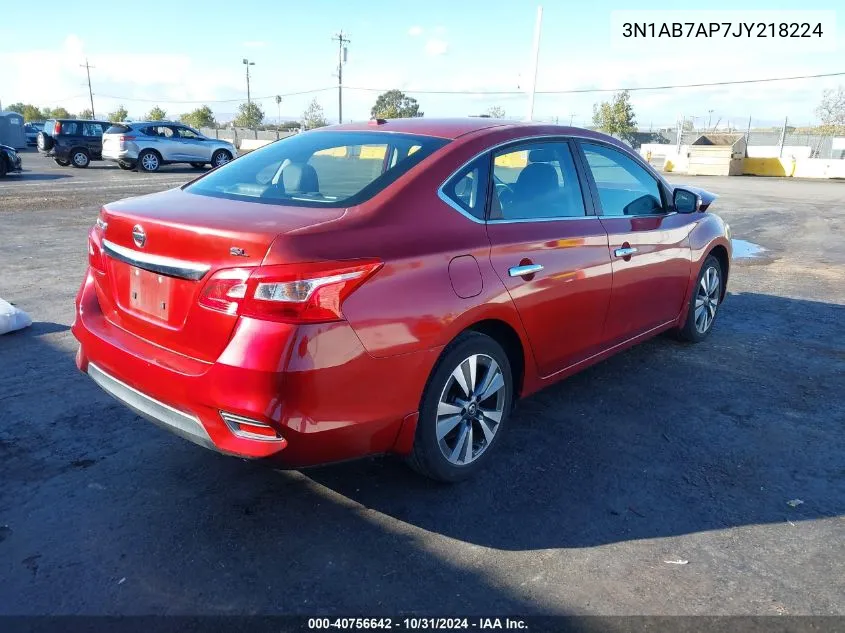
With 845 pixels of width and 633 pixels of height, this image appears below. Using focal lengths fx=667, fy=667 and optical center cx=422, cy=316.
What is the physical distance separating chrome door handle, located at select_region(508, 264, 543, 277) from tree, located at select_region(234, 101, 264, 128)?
77.4 meters

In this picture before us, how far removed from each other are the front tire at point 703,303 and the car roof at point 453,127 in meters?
1.83

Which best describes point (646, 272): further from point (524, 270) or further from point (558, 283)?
point (524, 270)

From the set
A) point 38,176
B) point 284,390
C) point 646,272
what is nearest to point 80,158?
point 38,176

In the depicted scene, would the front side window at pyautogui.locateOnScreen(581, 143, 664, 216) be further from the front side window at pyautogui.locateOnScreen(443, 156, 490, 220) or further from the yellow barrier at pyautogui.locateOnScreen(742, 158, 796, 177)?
the yellow barrier at pyautogui.locateOnScreen(742, 158, 796, 177)

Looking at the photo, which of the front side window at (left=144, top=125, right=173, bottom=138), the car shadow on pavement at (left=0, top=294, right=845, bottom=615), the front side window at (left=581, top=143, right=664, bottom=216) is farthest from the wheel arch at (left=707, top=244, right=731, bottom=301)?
the front side window at (left=144, top=125, right=173, bottom=138)

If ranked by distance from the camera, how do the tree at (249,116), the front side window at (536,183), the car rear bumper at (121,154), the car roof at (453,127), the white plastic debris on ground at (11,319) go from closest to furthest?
the front side window at (536,183) → the car roof at (453,127) → the white plastic debris on ground at (11,319) → the car rear bumper at (121,154) → the tree at (249,116)

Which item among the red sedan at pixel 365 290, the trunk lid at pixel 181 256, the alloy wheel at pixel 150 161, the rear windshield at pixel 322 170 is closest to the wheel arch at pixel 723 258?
the red sedan at pixel 365 290

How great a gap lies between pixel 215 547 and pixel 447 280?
56.8 inches

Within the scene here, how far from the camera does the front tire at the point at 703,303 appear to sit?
5.14 m

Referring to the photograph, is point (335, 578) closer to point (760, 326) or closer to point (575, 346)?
point (575, 346)

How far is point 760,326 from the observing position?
236 inches

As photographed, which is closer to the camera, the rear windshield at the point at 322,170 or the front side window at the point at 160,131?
the rear windshield at the point at 322,170

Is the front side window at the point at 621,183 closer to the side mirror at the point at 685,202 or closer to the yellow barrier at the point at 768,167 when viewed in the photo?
the side mirror at the point at 685,202

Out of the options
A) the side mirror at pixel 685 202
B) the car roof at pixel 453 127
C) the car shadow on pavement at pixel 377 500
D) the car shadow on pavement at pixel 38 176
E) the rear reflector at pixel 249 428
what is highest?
the car roof at pixel 453 127
